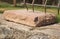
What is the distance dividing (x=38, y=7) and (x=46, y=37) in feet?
9.64

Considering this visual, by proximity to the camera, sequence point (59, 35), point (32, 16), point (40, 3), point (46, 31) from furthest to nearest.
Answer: point (40, 3), point (32, 16), point (46, 31), point (59, 35)

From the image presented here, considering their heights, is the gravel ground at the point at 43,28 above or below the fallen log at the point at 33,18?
below

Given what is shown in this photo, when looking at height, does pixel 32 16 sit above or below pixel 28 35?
above

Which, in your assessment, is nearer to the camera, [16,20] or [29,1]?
[16,20]

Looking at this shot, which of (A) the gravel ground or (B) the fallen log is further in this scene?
(B) the fallen log

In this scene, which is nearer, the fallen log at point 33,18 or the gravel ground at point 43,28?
the gravel ground at point 43,28

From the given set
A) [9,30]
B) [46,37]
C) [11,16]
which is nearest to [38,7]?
[11,16]

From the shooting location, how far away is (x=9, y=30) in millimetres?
3035

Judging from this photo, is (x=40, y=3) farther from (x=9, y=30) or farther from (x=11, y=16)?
A: (x=9, y=30)

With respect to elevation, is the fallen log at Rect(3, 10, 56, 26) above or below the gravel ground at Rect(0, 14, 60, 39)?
above

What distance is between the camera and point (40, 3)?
19.4 ft

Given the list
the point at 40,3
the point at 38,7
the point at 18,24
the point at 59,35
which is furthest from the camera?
the point at 40,3

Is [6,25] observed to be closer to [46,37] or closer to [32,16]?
[32,16]

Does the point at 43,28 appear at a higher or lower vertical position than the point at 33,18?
lower
